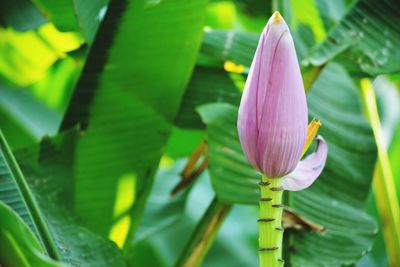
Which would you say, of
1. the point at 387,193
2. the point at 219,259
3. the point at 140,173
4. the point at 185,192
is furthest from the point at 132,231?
the point at 219,259

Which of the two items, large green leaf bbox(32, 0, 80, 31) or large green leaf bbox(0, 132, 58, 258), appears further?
large green leaf bbox(32, 0, 80, 31)

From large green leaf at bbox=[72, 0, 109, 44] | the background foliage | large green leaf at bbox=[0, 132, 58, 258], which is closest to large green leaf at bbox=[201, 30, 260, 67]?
the background foliage

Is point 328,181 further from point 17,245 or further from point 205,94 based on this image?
point 17,245

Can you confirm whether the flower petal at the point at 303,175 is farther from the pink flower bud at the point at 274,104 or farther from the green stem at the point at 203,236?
the green stem at the point at 203,236

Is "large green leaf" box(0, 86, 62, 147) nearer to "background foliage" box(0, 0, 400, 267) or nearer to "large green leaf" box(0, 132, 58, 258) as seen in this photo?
"background foliage" box(0, 0, 400, 267)

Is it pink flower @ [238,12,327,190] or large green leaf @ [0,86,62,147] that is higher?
pink flower @ [238,12,327,190]

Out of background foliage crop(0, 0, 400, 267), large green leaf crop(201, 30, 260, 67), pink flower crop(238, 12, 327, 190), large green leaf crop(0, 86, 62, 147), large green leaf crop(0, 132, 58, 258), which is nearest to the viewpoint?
pink flower crop(238, 12, 327, 190)

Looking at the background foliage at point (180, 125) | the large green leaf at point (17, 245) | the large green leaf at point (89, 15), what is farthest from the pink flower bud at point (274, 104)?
the large green leaf at point (89, 15)

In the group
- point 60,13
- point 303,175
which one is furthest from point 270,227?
point 60,13
